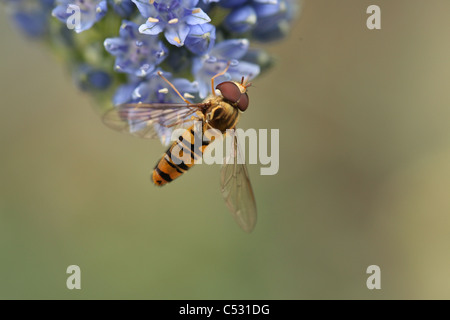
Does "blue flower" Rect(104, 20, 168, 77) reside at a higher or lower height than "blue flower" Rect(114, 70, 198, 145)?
higher

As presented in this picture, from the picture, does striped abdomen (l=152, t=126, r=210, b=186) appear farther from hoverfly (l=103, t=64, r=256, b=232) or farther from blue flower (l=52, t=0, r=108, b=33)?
blue flower (l=52, t=0, r=108, b=33)

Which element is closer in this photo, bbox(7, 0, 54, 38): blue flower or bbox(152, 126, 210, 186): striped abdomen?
bbox(152, 126, 210, 186): striped abdomen

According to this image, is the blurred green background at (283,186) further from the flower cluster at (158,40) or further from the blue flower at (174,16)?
the blue flower at (174,16)

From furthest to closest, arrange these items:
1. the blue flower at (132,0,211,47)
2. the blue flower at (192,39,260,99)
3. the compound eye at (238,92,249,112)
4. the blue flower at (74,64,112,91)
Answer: the blue flower at (74,64,112,91) < the blue flower at (192,39,260,99) < the compound eye at (238,92,249,112) < the blue flower at (132,0,211,47)

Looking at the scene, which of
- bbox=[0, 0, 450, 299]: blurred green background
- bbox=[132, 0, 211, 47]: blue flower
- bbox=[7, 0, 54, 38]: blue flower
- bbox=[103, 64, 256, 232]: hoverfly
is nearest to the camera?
bbox=[132, 0, 211, 47]: blue flower

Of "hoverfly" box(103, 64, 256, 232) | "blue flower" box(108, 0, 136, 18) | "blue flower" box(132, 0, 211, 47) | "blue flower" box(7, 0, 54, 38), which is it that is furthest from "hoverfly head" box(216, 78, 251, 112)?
"blue flower" box(7, 0, 54, 38)

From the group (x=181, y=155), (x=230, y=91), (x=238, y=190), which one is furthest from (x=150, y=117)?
(x=238, y=190)

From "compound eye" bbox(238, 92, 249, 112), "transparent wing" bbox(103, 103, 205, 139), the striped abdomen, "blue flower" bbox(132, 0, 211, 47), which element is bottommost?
the striped abdomen
